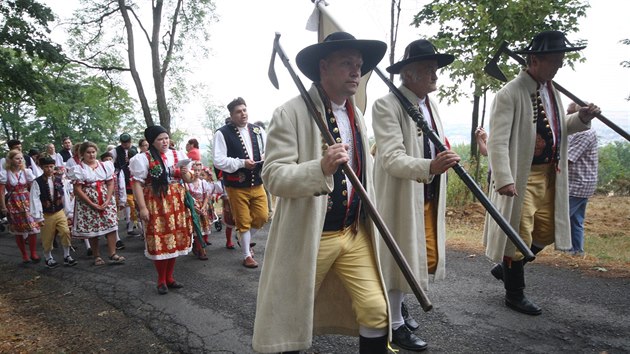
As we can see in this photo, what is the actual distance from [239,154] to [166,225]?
57.0 inches

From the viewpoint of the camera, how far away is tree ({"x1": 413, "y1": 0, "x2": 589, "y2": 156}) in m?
6.86

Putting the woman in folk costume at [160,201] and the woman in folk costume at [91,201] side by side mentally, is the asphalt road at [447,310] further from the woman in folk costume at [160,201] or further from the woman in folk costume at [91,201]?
the woman in folk costume at [91,201]

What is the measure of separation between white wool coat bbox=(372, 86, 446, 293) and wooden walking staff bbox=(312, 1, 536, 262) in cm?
10

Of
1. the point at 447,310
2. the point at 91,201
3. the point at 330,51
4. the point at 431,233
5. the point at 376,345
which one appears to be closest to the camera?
the point at 376,345

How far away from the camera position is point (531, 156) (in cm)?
355

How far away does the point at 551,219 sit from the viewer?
3.74m

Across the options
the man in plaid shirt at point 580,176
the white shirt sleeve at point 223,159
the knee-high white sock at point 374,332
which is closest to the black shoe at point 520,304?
the knee-high white sock at point 374,332

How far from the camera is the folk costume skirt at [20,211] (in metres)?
6.98

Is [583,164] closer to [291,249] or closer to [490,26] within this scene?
[490,26]

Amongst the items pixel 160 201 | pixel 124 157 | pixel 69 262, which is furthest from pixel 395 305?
pixel 124 157

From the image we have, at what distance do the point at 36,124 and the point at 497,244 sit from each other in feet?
90.6

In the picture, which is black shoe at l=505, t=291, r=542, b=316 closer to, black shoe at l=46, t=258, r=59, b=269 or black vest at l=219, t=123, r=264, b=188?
black vest at l=219, t=123, r=264, b=188

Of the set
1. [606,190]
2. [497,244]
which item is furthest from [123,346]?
[606,190]

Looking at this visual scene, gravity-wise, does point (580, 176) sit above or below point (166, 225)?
above
